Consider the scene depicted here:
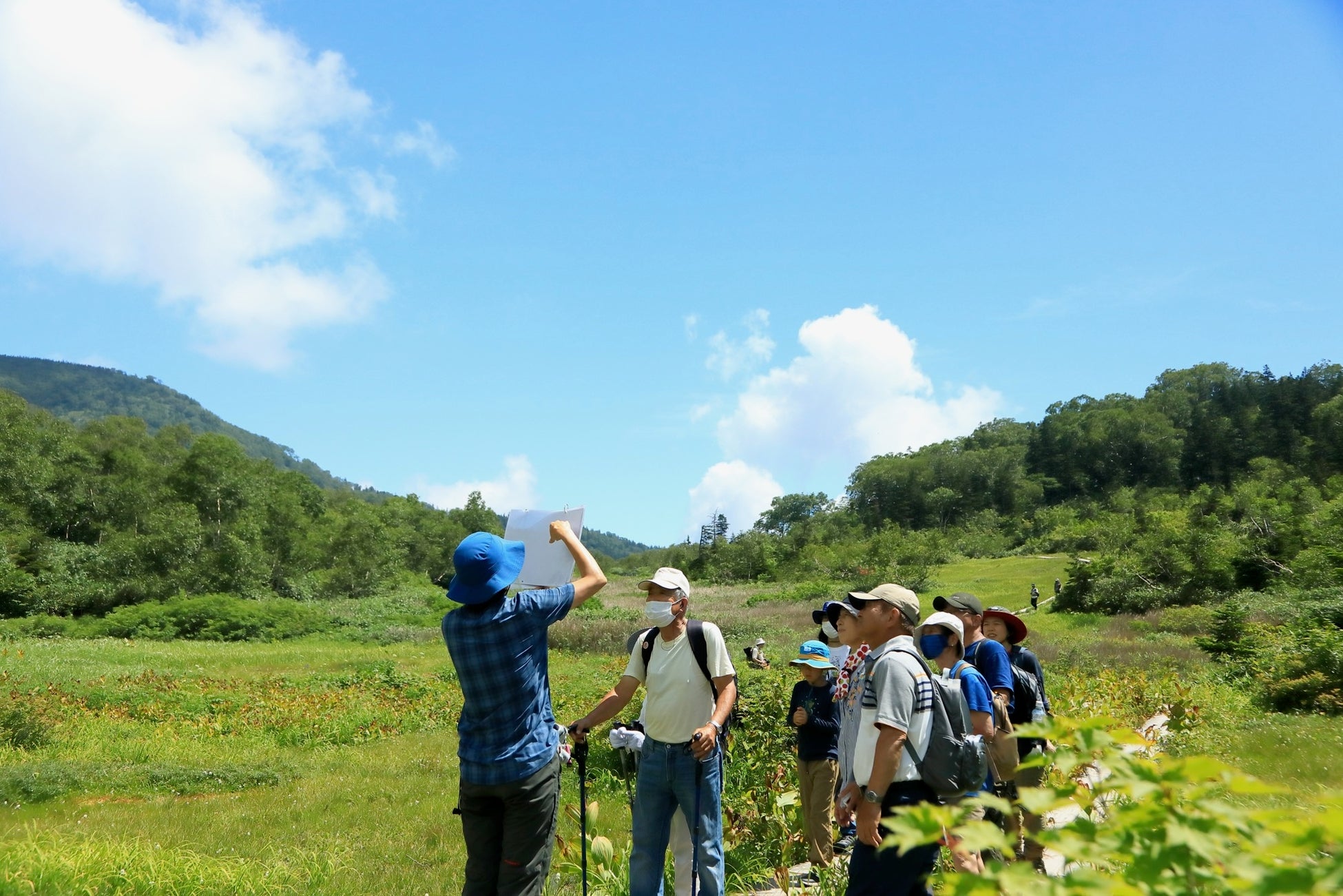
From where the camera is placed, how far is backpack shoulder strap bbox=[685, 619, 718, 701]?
442 centimetres

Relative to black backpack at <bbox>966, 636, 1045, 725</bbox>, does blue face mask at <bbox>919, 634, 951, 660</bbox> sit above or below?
above

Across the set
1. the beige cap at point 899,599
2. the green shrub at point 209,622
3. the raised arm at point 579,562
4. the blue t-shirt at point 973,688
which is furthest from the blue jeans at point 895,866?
the green shrub at point 209,622

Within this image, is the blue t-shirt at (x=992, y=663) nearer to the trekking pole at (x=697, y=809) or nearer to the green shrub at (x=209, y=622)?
the trekking pole at (x=697, y=809)

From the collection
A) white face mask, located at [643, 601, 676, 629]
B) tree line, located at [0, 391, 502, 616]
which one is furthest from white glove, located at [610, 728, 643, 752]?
tree line, located at [0, 391, 502, 616]

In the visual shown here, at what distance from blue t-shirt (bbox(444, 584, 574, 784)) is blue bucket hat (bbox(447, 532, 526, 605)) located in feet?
0.22

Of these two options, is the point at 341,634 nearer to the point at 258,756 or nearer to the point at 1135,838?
the point at 258,756

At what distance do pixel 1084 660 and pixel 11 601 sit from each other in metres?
40.2

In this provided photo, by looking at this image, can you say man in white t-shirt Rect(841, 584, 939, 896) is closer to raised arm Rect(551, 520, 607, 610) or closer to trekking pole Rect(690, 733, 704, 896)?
trekking pole Rect(690, 733, 704, 896)

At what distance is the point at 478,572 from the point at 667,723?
1.43 m

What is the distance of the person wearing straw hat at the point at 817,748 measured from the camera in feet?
18.6

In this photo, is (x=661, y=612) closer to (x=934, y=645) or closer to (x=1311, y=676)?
(x=934, y=645)

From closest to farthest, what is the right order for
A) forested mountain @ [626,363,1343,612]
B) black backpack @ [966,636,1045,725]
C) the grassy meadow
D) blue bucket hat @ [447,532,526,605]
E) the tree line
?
blue bucket hat @ [447,532,526,605] → black backpack @ [966,636,1045,725] → the grassy meadow → forested mountain @ [626,363,1343,612] → the tree line

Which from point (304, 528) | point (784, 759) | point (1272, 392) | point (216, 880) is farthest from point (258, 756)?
point (1272, 392)

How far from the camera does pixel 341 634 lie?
102 ft
